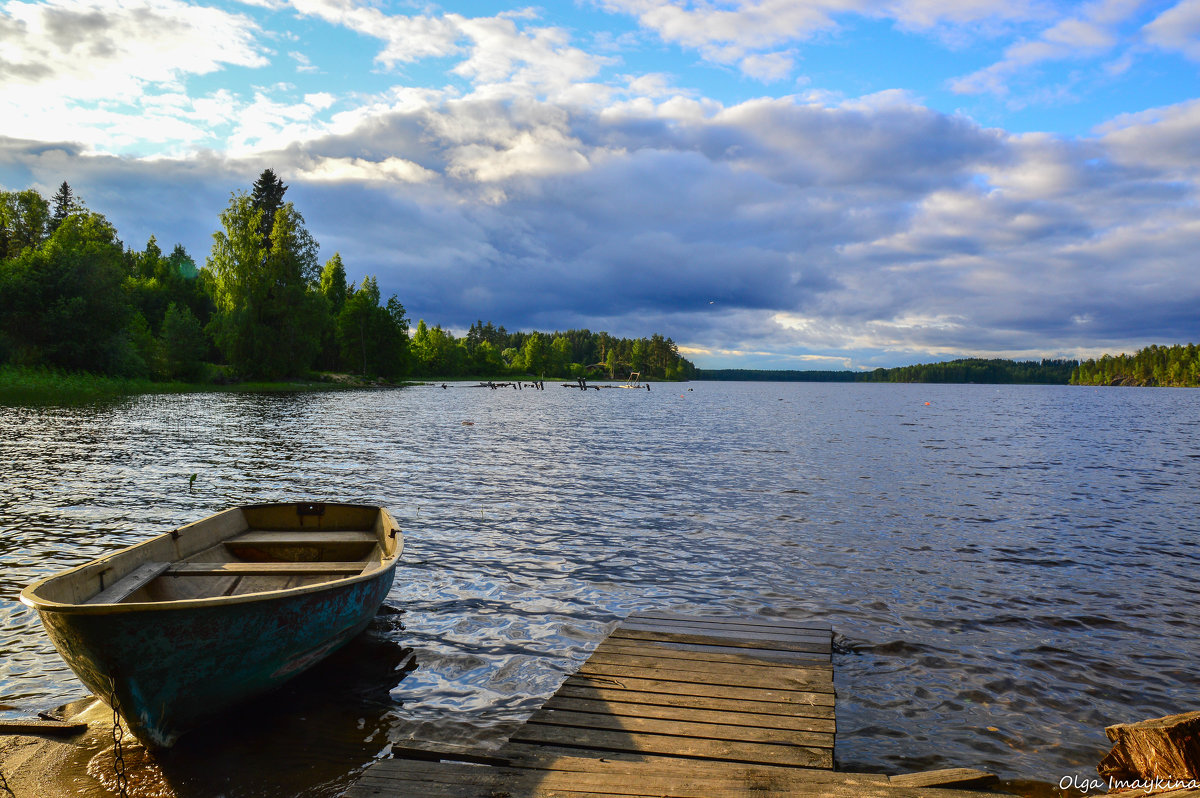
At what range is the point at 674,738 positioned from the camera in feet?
19.7

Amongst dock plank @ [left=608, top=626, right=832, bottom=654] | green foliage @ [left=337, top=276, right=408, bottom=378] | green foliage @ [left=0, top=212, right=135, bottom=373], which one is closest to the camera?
dock plank @ [left=608, top=626, right=832, bottom=654]

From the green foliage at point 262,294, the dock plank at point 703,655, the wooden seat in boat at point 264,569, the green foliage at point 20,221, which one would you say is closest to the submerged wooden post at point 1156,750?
the dock plank at point 703,655

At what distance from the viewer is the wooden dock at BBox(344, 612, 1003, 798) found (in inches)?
200

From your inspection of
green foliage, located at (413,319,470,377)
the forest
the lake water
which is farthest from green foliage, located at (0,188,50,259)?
green foliage, located at (413,319,470,377)

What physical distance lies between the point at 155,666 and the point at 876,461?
3223 cm

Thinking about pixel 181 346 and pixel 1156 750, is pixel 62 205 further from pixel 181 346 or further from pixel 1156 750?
pixel 1156 750

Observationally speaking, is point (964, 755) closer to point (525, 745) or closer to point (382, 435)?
point (525, 745)

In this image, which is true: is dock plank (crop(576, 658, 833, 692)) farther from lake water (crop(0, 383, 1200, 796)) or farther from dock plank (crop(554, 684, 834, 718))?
lake water (crop(0, 383, 1200, 796))

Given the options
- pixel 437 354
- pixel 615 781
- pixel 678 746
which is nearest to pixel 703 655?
pixel 678 746

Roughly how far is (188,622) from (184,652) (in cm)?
32

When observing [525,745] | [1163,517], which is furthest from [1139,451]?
[525,745]

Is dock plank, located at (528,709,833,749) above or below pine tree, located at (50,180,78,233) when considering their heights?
below

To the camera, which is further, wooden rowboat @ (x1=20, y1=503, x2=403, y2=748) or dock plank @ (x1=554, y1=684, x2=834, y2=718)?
dock plank @ (x1=554, y1=684, x2=834, y2=718)

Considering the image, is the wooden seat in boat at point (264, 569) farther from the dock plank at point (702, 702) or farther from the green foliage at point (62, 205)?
Answer: the green foliage at point (62, 205)
